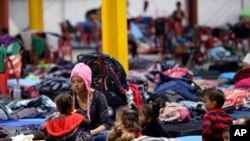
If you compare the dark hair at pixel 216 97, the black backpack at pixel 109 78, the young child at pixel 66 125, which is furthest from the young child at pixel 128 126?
the black backpack at pixel 109 78

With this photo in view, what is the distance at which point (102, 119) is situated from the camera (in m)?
7.55

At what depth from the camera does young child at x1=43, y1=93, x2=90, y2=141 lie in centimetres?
684

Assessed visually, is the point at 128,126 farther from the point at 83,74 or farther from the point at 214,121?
the point at 83,74

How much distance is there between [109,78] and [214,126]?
247cm

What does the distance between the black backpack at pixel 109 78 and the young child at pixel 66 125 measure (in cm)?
174

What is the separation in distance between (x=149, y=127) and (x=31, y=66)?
1088 centimetres

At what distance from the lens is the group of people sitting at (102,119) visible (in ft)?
20.9

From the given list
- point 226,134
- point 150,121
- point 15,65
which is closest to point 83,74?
point 150,121

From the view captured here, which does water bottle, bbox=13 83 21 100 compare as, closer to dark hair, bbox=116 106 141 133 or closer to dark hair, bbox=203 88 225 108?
dark hair, bbox=203 88 225 108

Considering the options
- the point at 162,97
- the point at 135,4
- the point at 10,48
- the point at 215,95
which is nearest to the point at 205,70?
the point at 10,48

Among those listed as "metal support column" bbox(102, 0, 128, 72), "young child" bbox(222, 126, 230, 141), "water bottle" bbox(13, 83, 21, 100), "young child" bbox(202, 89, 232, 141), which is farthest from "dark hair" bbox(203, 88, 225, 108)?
"water bottle" bbox(13, 83, 21, 100)

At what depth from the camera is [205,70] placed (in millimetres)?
15047

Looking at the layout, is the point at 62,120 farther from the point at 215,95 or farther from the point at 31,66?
the point at 31,66

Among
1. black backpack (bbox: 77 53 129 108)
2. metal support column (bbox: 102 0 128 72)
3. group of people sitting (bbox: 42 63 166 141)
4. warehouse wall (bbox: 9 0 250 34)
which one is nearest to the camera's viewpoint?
group of people sitting (bbox: 42 63 166 141)
